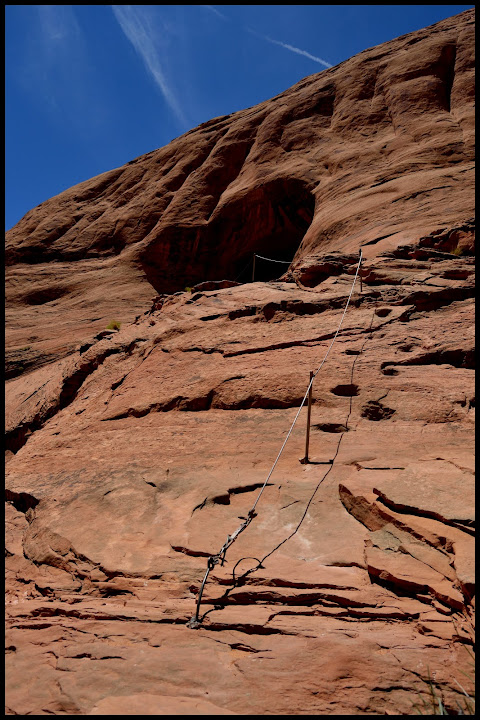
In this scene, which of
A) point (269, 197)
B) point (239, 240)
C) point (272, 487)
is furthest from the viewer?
point (239, 240)

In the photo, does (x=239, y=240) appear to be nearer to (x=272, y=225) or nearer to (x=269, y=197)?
(x=272, y=225)

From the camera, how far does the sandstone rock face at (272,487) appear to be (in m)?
3.15

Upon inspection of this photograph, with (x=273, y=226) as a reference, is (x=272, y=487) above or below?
below

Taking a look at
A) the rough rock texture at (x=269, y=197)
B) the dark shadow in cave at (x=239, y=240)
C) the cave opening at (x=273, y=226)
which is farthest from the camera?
the dark shadow in cave at (x=239, y=240)

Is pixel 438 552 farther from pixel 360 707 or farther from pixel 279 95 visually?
pixel 279 95

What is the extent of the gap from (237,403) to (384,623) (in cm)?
423

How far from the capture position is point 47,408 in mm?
10188

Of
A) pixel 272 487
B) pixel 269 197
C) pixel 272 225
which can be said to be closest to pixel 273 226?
pixel 272 225

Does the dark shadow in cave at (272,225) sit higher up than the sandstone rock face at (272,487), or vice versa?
the dark shadow in cave at (272,225)

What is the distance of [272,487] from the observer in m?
5.55

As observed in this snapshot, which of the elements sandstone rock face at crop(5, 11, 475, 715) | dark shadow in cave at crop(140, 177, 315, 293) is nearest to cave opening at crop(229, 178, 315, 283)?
dark shadow in cave at crop(140, 177, 315, 293)

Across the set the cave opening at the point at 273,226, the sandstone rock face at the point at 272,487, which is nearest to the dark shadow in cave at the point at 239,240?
the cave opening at the point at 273,226

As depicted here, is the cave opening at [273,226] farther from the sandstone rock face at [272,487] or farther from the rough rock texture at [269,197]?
the sandstone rock face at [272,487]

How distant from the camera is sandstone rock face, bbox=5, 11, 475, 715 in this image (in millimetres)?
3148
